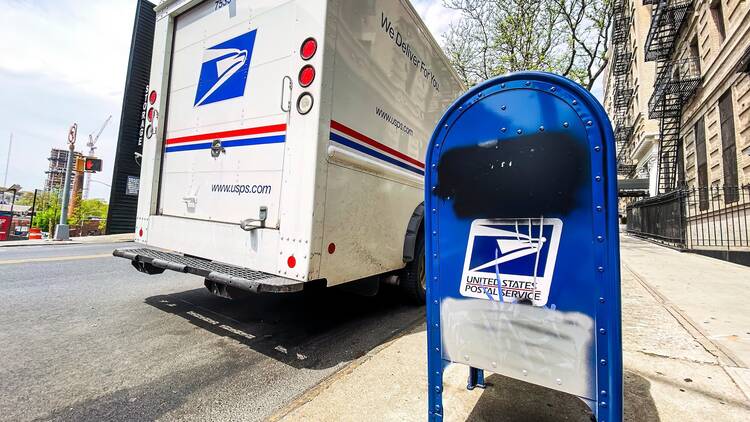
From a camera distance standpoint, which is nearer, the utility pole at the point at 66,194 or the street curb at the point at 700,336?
the street curb at the point at 700,336

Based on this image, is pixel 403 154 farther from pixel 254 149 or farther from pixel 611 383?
pixel 611 383

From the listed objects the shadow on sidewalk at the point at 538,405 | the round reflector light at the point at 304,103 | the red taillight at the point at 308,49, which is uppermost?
the red taillight at the point at 308,49

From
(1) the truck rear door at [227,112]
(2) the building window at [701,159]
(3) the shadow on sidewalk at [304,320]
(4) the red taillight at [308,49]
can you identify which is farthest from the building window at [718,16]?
(1) the truck rear door at [227,112]

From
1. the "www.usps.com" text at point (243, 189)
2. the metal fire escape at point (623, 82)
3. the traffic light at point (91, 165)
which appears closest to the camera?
the "www.usps.com" text at point (243, 189)

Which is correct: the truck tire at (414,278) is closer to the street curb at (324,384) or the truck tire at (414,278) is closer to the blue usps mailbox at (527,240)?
the street curb at (324,384)

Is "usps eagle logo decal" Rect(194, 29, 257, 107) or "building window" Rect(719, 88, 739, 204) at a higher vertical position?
"building window" Rect(719, 88, 739, 204)

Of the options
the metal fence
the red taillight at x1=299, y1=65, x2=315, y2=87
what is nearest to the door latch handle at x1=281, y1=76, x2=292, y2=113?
the red taillight at x1=299, y1=65, x2=315, y2=87

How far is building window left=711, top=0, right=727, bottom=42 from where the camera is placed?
42.3ft

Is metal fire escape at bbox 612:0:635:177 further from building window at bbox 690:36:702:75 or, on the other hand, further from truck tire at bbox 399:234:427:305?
truck tire at bbox 399:234:427:305

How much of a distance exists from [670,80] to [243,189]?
21496 mm

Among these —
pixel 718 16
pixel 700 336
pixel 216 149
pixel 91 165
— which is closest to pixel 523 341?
pixel 700 336

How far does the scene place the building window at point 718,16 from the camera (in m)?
12.9

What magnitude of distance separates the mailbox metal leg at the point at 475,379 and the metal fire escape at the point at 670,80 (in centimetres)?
1917

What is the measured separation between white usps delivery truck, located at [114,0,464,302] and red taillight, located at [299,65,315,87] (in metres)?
0.02
